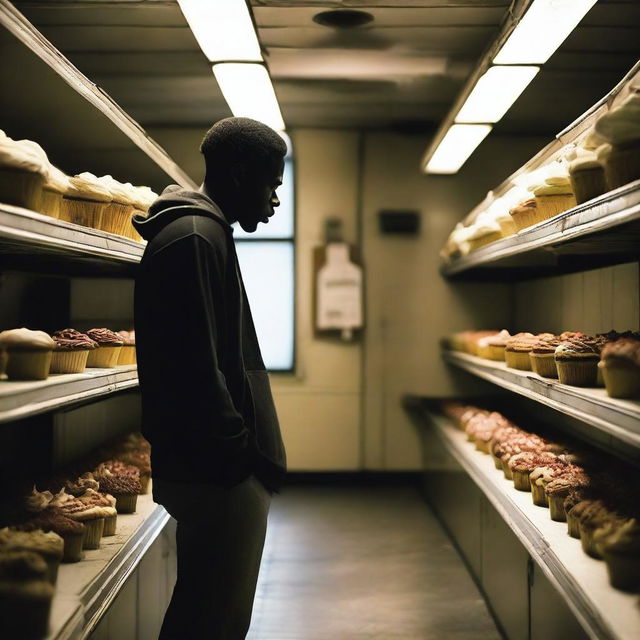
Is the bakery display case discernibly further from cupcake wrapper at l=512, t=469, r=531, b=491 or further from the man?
cupcake wrapper at l=512, t=469, r=531, b=491

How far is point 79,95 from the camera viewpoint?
7.68ft

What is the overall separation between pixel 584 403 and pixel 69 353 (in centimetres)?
178

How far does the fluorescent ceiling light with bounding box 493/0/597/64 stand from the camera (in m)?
2.71

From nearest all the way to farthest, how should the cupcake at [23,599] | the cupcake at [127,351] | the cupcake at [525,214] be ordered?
the cupcake at [23,599] < the cupcake at [127,351] < the cupcake at [525,214]

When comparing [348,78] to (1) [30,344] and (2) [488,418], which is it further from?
(1) [30,344]

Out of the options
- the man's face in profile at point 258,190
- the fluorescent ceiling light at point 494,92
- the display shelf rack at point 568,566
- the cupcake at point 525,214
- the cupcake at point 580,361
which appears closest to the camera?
the display shelf rack at point 568,566

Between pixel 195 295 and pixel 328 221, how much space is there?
4929mm

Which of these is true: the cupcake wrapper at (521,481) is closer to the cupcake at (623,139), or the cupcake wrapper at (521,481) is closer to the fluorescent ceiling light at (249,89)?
the cupcake at (623,139)

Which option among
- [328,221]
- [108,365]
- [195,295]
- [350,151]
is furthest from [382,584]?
[350,151]

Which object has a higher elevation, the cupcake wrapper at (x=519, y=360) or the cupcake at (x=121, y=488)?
the cupcake wrapper at (x=519, y=360)

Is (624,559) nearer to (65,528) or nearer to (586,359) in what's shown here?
(586,359)

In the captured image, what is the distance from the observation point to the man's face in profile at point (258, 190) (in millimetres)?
2027

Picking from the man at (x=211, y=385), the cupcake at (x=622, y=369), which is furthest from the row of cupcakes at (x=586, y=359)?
the man at (x=211, y=385)

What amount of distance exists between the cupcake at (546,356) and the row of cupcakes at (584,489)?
41cm
